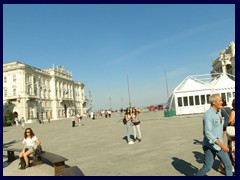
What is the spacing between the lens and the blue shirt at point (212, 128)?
4254mm

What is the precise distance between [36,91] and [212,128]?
6673 centimetres

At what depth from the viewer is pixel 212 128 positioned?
4.43 m

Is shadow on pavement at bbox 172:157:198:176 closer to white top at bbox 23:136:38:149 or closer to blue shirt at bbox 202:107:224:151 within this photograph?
blue shirt at bbox 202:107:224:151

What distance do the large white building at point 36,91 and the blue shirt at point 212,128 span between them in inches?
2361

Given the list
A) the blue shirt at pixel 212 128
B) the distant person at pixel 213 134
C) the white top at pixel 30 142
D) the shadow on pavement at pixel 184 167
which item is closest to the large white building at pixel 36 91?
the white top at pixel 30 142

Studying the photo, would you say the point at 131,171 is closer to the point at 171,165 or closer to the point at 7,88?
the point at 171,165

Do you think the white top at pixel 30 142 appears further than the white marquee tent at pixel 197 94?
No

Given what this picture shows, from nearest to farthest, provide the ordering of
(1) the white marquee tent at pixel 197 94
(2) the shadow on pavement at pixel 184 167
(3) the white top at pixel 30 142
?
(2) the shadow on pavement at pixel 184 167
(3) the white top at pixel 30 142
(1) the white marquee tent at pixel 197 94

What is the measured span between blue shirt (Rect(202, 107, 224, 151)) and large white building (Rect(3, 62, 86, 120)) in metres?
60.0

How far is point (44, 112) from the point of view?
69812 millimetres

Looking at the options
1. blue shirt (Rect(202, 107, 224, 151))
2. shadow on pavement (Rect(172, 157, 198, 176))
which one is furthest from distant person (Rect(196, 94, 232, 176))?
shadow on pavement (Rect(172, 157, 198, 176))

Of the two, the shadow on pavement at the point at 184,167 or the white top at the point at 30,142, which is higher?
the white top at the point at 30,142

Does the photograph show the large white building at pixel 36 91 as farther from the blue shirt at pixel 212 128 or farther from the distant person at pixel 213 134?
the blue shirt at pixel 212 128

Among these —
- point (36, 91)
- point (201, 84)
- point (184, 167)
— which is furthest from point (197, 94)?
point (36, 91)
